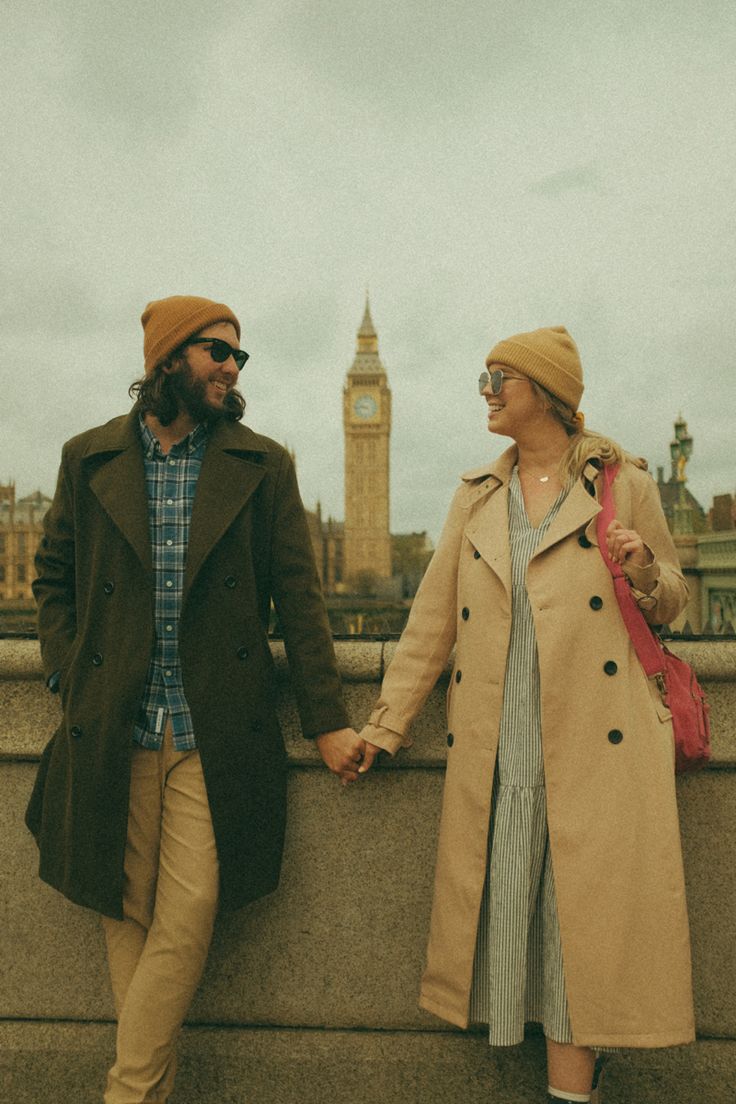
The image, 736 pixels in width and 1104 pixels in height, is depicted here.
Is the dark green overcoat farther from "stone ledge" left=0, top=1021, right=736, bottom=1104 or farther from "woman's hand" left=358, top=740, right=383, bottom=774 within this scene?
"stone ledge" left=0, top=1021, right=736, bottom=1104

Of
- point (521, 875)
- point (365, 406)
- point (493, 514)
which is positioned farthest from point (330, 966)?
point (365, 406)

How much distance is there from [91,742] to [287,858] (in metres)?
0.92

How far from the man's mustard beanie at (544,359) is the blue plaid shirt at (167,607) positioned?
958 millimetres

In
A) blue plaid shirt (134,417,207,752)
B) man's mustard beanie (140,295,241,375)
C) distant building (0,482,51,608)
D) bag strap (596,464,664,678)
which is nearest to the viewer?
bag strap (596,464,664,678)

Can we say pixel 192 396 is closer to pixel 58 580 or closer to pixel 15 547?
pixel 58 580

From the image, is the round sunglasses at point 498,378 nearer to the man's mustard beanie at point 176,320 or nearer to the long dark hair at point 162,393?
the man's mustard beanie at point 176,320

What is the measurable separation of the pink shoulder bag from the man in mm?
840

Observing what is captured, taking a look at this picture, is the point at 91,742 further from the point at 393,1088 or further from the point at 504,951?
the point at 393,1088

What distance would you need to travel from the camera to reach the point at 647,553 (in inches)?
92.9

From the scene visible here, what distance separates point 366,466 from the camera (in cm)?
11412

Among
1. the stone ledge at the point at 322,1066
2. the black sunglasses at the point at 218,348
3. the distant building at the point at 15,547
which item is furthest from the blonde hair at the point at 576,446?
the distant building at the point at 15,547

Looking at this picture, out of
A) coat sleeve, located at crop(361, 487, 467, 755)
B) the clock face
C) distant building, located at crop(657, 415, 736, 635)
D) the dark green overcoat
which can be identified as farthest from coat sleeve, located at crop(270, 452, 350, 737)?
the clock face

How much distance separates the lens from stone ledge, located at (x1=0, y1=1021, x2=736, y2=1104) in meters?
3.02

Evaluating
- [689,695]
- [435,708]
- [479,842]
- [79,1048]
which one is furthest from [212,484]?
[79,1048]
